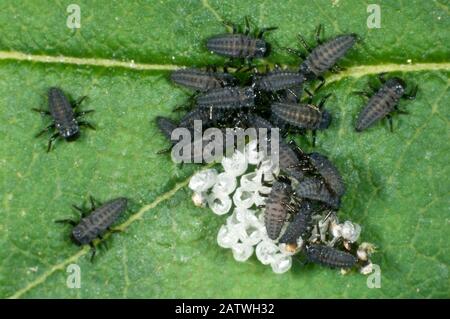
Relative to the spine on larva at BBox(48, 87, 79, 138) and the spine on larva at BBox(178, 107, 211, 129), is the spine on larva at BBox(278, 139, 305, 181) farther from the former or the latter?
the spine on larva at BBox(48, 87, 79, 138)

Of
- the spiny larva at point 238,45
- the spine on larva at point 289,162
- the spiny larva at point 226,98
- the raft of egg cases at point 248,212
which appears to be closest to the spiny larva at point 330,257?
the raft of egg cases at point 248,212

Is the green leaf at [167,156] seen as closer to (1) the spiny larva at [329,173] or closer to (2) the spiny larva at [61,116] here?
(2) the spiny larva at [61,116]

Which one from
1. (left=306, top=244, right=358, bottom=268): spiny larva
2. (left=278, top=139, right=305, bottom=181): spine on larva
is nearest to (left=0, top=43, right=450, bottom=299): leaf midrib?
(left=278, top=139, right=305, bottom=181): spine on larva

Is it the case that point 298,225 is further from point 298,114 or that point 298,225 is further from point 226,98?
point 226,98

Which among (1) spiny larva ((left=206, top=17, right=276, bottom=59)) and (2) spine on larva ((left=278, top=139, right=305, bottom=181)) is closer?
(1) spiny larva ((left=206, top=17, right=276, bottom=59))

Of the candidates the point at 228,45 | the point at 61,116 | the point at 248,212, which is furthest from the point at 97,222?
the point at 228,45
